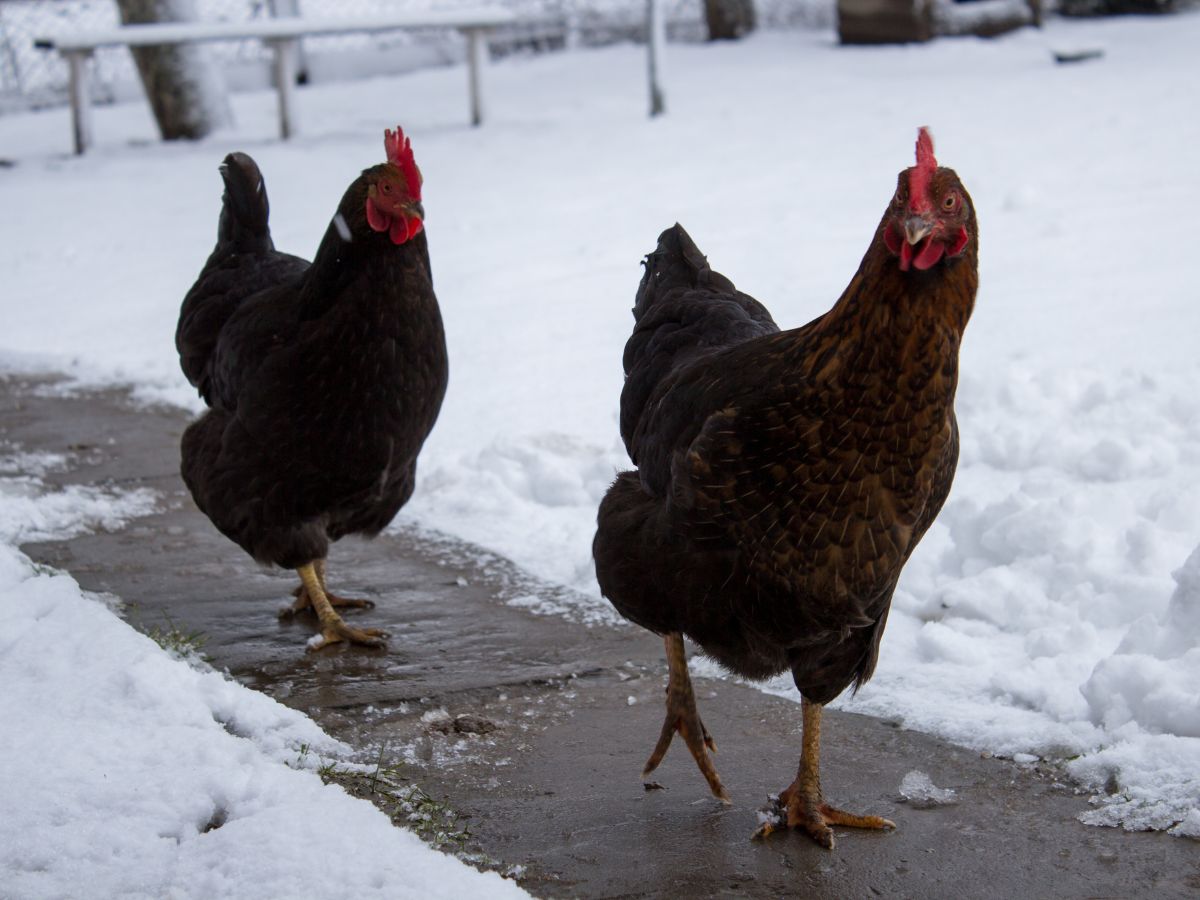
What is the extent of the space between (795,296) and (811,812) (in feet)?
16.9

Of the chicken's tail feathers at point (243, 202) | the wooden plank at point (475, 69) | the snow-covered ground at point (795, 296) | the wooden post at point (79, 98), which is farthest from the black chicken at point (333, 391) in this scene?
the wooden post at point (79, 98)

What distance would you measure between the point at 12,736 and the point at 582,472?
2.95 metres

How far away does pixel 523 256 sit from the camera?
10.1m

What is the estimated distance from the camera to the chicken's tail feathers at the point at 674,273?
14.1ft

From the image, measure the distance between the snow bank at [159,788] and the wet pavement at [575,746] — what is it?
1.08ft

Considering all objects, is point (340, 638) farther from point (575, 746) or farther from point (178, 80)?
point (178, 80)

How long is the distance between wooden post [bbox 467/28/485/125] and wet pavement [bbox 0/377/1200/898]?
32.3 ft

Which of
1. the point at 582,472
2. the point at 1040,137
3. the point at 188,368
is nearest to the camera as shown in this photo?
the point at 188,368

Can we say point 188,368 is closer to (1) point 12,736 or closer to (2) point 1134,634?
(1) point 12,736

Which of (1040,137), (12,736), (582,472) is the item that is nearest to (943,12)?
(1040,137)

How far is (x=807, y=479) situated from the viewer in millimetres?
3043

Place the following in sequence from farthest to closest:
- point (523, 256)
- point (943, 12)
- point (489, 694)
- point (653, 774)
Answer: point (943, 12), point (523, 256), point (489, 694), point (653, 774)

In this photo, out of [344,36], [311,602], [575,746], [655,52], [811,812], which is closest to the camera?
[811,812]

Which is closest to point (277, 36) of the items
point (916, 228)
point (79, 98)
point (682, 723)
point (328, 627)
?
point (79, 98)
